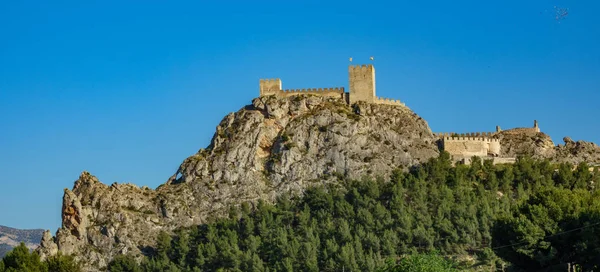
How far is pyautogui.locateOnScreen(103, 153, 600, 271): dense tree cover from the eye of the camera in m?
132

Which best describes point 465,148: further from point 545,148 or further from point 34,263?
point 34,263

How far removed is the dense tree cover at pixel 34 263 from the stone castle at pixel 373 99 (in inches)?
1587

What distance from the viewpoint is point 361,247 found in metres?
132

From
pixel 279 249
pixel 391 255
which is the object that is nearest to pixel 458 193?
pixel 391 255

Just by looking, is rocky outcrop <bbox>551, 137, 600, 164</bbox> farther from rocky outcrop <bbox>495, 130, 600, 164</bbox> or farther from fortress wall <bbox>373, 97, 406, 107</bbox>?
fortress wall <bbox>373, 97, 406, 107</bbox>

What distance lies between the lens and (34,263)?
451 ft

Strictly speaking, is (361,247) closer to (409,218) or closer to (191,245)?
(409,218)

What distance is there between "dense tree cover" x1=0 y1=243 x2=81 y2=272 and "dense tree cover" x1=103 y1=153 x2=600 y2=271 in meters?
6.04

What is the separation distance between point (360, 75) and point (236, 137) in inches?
800

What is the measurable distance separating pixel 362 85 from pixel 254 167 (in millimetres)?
20448

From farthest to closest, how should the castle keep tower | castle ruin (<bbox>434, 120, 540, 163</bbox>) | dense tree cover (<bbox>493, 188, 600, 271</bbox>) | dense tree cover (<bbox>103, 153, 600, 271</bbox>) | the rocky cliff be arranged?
1. the castle keep tower
2. castle ruin (<bbox>434, 120, 540, 163</bbox>)
3. the rocky cliff
4. dense tree cover (<bbox>103, 153, 600, 271</bbox>)
5. dense tree cover (<bbox>493, 188, 600, 271</bbox>)

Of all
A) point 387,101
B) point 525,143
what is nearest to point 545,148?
point 525,143

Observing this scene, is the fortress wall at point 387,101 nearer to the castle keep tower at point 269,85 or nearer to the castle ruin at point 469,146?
the castle ruin at point 469,146

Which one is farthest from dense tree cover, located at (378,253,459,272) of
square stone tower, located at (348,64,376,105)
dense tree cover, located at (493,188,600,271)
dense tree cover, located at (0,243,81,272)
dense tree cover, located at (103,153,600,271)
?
square stone tower, located at (348,64,376,105)
